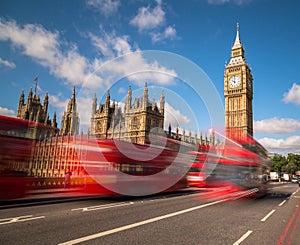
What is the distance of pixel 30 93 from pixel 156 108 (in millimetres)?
44959

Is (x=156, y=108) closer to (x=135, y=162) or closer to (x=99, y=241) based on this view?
(x=135, y=162)

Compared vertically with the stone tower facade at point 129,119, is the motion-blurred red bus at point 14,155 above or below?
below

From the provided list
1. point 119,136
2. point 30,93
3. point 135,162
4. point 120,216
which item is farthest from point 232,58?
point 120,216

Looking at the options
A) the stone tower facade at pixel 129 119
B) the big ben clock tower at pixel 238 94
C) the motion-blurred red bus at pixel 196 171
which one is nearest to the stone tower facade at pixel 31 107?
the stone tower facade at pixel 129 119

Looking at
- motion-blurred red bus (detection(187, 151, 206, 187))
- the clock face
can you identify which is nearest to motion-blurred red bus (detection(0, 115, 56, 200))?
motion-blurred red bus (detection(187, 151, 206, 187))

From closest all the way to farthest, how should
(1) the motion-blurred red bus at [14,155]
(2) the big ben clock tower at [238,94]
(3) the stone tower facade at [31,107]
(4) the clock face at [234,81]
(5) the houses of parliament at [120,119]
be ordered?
(1) the motion-blurred red bus at [14,155], (5) the houses of parliament at [120,119], (3) the stone tower facade at [31,107], (2) the big ben clock tower at [238,94], (4) the clock face at [234,81]

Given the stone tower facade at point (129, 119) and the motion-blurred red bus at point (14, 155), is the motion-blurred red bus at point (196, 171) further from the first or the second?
the stone tower facade at point (129, 119)

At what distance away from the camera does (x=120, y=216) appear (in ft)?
29.0

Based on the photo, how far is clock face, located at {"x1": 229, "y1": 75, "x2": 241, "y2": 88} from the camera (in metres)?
96.8

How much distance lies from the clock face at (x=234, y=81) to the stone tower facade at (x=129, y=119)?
46.9 meters

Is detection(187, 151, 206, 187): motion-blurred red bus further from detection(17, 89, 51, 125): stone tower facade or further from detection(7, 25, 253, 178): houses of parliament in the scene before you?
detection(17, 89, 51, 125): stone tower facade

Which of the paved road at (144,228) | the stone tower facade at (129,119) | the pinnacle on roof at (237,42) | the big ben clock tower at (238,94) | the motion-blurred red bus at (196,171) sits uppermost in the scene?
the pinnacle on roof at (237,42)

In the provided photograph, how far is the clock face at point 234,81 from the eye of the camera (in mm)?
96850

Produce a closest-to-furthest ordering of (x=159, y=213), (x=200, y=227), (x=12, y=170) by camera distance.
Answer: (x=200, y=227), (x=159, y=213), (x=12, y=170)
